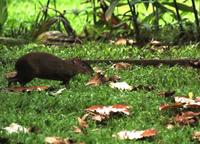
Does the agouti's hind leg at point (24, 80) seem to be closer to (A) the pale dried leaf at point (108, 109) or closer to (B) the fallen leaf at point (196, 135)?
Result: (A) the pale dried leaf at point (108, 109)

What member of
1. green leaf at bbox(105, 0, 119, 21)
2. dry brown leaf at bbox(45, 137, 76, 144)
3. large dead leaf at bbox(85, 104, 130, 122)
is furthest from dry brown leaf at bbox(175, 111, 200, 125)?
green leaf at bbox(105, 0, 119, 21)

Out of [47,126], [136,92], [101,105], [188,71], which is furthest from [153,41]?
[47,126]

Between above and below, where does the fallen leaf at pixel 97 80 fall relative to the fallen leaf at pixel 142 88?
above

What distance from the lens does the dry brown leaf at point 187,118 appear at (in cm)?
382

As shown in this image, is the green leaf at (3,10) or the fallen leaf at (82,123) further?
the green leaf at (3,10)

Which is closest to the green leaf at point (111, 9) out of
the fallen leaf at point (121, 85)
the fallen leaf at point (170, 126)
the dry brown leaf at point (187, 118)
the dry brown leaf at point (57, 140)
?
the fallen leaf at point (121, 85)

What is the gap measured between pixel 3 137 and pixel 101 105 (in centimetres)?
95

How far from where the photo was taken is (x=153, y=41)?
715cm

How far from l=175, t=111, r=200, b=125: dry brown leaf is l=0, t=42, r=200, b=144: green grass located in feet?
0.24

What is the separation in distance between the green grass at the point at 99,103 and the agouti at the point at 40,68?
14 centimetres

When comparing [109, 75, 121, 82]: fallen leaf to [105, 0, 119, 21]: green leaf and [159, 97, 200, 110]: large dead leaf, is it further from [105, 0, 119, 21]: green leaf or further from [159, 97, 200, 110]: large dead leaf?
[105, 0, 119, 21]: green leaf

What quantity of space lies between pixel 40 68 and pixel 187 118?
1268mm

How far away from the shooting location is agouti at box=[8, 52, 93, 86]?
15.1 ft

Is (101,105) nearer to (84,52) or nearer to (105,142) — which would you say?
(105,142)
